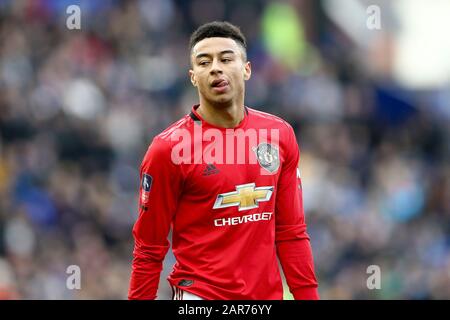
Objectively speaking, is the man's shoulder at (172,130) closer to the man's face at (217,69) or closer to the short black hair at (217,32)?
the man's face at (217,69)

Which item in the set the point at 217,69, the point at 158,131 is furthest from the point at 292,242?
the point at 158,131

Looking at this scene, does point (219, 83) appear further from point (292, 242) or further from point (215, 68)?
point (292, 242)

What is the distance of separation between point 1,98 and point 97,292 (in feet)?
10.0

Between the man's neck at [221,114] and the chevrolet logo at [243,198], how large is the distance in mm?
383

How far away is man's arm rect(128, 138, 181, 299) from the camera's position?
582 cm

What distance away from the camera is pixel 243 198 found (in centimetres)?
590

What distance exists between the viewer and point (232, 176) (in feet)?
19.5

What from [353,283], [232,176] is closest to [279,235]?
[232,176]

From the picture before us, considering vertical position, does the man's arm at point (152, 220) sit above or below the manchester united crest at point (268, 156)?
below

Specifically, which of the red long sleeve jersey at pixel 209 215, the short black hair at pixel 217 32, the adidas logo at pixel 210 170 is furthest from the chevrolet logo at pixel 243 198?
the short black hair at pixel 217 32

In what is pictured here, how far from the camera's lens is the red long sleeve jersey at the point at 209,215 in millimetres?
5867

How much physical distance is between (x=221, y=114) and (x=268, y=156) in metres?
0.35

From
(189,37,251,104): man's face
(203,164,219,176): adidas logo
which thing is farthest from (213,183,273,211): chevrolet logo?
(189,37,251,104): man's face
